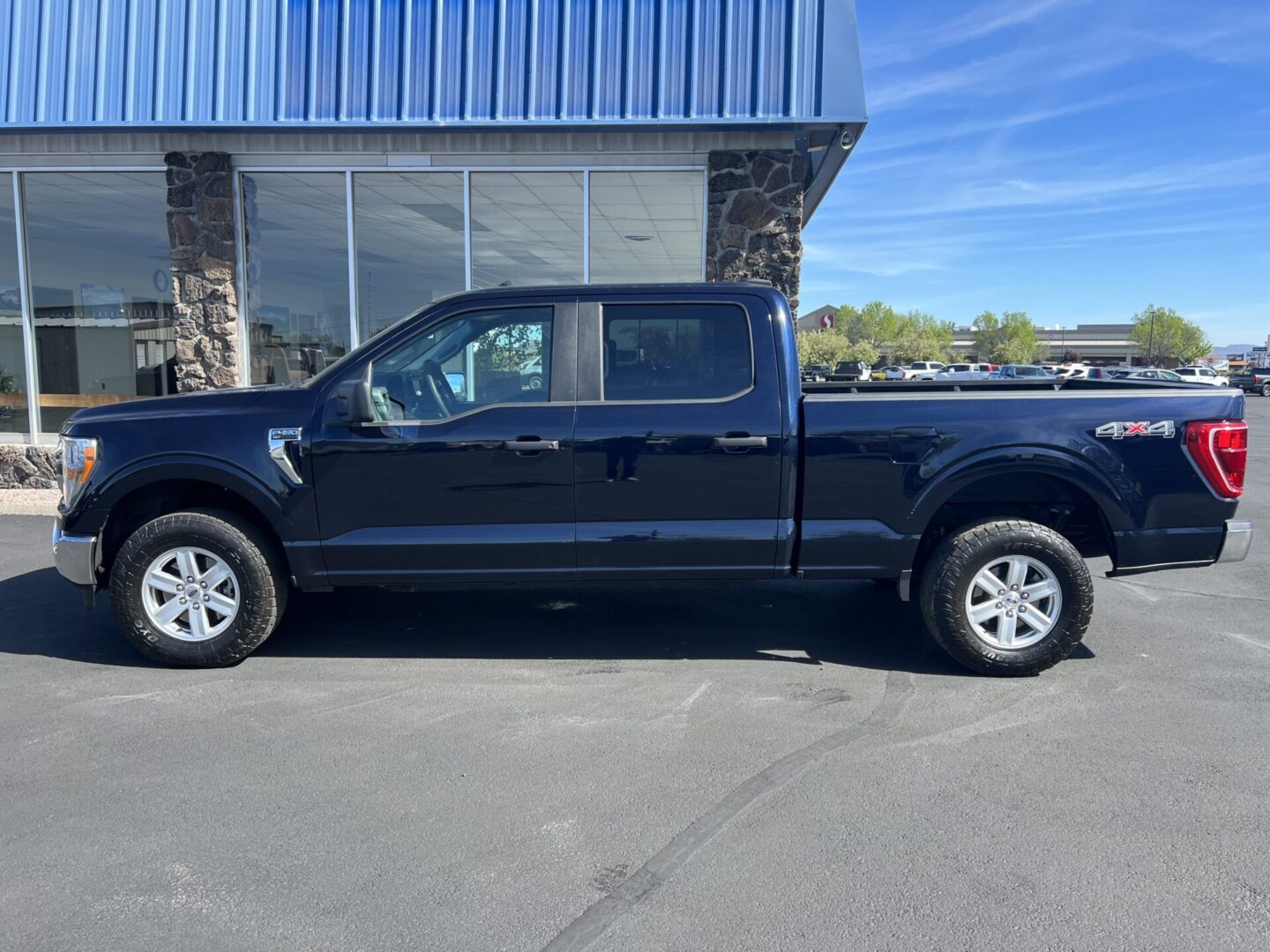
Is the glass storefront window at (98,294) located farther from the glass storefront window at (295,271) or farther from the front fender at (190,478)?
the front fender at (190,478)

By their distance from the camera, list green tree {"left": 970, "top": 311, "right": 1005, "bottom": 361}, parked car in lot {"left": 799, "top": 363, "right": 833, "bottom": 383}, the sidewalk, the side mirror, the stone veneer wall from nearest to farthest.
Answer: the side mirror < parked car in lot {"left": 799, "top": 363, "right": 833, "bottom": 383} < the sidewalk < the stone veneer wall < green tree {"left": 970, "top": 311, "right": 1005, "bottom": 361}

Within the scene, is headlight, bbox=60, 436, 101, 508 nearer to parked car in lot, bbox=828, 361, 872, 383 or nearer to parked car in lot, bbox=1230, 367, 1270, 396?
parked car in lot, bbox=828, 361, 872, 383

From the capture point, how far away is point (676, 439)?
4.52m

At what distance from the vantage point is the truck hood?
4.62 metres

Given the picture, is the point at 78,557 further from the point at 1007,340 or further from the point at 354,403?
the point at 1007,340

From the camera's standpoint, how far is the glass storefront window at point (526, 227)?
9.68m

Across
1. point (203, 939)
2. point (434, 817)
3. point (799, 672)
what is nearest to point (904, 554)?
point (799, 672)

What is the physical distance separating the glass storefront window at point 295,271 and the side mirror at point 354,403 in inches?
237

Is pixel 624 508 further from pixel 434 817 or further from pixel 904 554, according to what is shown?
pixel 434 817

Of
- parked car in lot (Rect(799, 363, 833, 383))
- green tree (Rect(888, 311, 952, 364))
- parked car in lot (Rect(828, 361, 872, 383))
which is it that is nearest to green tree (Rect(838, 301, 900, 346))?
green tree (Rect(888, 311, 952, 364))

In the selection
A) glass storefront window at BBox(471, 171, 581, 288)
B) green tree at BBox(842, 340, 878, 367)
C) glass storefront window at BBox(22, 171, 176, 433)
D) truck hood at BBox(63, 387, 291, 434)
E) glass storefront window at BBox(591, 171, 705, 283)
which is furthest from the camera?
green tree at BBox(842, 340, 878, 367)

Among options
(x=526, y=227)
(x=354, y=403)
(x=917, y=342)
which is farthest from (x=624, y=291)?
(x=917, y=342)

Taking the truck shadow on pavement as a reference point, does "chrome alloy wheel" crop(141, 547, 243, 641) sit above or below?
above

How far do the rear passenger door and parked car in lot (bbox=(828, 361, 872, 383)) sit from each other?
1141mm
